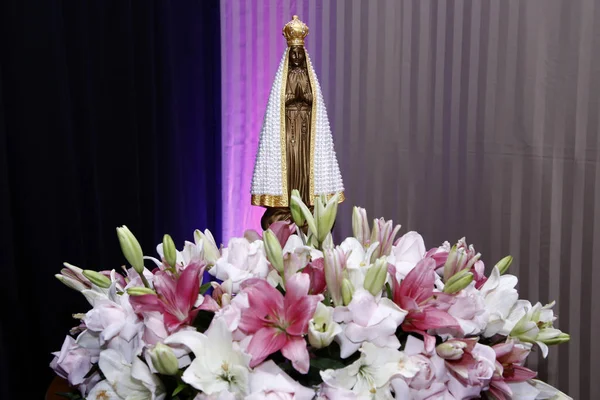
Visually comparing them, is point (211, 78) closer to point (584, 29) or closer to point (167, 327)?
point (584, 29)

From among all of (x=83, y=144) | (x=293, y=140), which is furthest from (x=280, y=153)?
(x=83, y=144)

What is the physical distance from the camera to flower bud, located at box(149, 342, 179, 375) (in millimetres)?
562

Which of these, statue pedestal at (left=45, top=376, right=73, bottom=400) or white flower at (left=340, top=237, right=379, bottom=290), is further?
statue pedestal at (left=45, top=376, right=73, bottom=400)

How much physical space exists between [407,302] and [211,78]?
254cm

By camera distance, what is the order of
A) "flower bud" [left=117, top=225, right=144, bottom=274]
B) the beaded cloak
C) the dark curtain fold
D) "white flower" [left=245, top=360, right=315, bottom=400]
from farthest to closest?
the beaded cloak < the dark curtain fold < "flower bud" [left=117, top=225, right=144, bottom=274] < "white flower" [left=245, top=360, right=315, bottom=400]

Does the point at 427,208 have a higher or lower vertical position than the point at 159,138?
lower

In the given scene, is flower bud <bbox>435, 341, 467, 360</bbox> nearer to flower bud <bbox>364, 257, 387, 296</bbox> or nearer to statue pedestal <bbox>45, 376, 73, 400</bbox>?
flower bud <bbox>364, 257, 387, 296</bbox>

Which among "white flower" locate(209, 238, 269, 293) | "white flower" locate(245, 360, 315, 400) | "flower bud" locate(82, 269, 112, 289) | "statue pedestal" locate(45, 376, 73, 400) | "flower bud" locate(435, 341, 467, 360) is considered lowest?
"statue pedestal" locate(45, 376, 73, 400)

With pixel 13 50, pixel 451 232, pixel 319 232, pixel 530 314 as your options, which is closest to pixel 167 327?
pixel 319 232

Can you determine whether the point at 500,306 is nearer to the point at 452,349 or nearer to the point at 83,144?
the point at 452,349

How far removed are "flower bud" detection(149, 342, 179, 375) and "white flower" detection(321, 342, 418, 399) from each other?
0.47 ft

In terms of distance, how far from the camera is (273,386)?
1.86 feet

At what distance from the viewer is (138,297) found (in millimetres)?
624

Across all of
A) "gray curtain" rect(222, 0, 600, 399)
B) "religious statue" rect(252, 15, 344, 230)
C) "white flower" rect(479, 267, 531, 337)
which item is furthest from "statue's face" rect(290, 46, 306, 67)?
"white flower" rect(479, 267, 531, 337)
